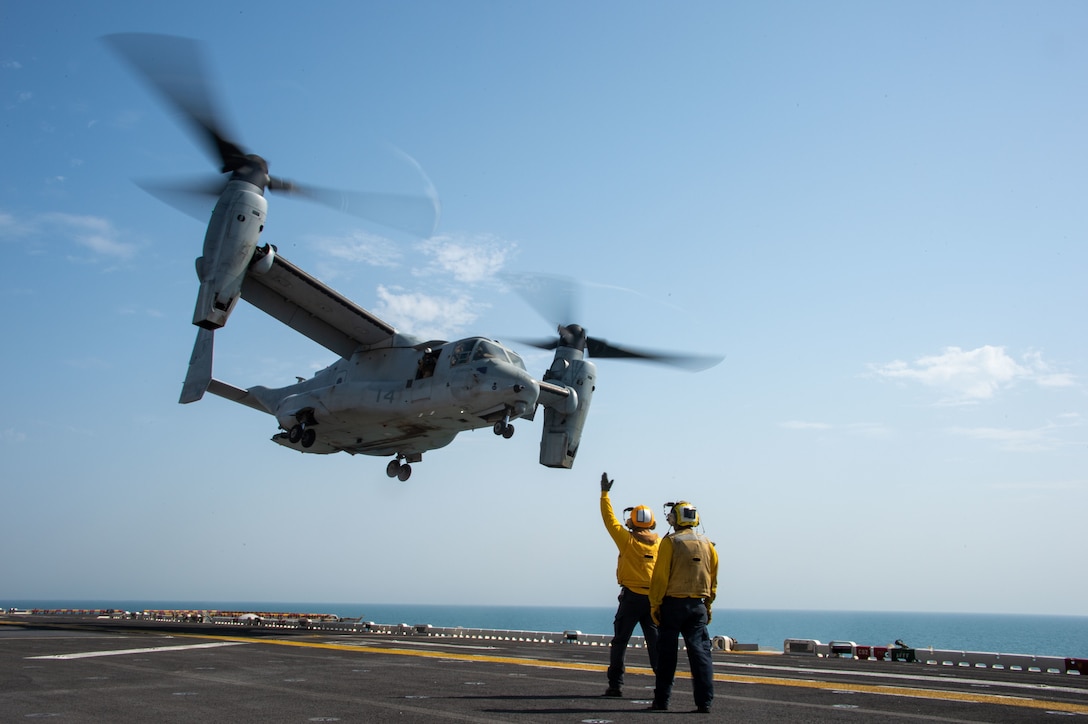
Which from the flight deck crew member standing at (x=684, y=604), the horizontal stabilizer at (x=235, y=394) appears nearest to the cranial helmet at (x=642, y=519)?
the flight deck crew member standing at (x=684, y=604)

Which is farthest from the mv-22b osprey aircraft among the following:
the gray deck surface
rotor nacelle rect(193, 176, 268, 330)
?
the gray deck surface

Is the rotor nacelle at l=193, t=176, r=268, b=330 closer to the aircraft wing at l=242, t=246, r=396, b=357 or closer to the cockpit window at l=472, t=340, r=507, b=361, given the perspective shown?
the aircraft wing at l=242, t=246, r=396, b=357

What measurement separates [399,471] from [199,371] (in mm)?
8136

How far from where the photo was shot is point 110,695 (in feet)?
28.8

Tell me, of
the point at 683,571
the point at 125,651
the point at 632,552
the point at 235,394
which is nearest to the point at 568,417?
the point at 235,394

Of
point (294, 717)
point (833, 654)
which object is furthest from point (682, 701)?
point (833, 654)

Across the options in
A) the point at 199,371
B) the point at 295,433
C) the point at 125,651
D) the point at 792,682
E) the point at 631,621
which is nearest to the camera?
the point at 631,621

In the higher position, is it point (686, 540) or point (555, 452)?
point (555, 452)

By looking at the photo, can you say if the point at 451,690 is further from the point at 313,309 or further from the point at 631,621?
the point at 313,309

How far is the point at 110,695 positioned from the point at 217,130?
1893 cm

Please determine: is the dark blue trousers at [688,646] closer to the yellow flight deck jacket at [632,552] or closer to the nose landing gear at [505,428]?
the yellow flight deck jacket at [632,552]

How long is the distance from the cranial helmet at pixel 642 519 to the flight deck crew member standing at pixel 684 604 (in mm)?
1514

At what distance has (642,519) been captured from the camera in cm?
981

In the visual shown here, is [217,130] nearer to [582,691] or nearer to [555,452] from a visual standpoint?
[555,452]
